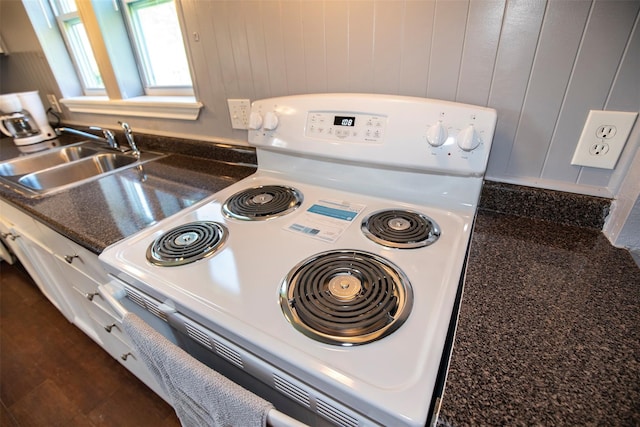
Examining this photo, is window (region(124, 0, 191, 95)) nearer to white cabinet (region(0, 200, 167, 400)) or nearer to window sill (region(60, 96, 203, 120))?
window sill (region(60, 96, 203, 120))

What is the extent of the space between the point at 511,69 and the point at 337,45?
0.46 m

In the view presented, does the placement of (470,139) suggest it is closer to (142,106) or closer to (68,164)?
(142,106)

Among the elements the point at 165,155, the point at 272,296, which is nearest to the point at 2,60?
the point at 165,155

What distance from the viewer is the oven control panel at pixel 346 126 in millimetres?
807

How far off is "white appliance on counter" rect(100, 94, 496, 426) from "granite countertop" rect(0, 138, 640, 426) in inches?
1.8

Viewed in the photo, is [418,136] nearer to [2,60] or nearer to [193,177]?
[193,177]

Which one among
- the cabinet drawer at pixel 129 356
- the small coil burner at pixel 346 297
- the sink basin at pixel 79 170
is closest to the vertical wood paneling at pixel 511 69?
the small coil burner at pixel 346 297

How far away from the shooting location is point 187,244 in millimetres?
720

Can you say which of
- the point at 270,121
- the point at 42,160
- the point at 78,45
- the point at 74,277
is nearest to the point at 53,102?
the point at 78,45

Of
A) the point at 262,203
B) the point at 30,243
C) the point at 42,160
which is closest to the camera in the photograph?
the point at 262,203

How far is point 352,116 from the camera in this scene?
2.76 feet

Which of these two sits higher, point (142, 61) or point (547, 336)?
point (142, 61)

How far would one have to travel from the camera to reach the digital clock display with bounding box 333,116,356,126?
841mm

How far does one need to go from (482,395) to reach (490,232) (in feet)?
1.46
